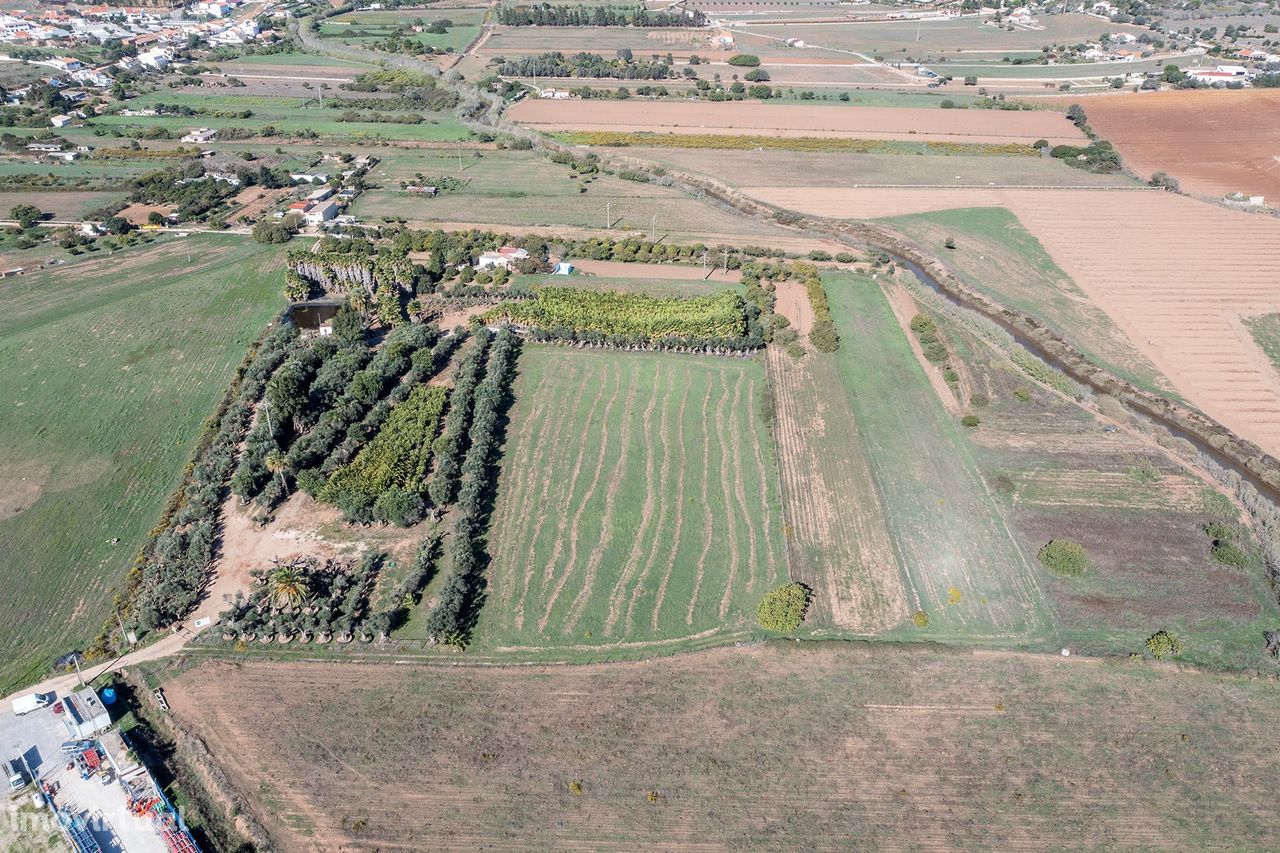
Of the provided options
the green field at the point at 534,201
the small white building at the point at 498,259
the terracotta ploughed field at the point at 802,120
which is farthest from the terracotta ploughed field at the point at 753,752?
the terracotta ploughed field at the point at 802,120

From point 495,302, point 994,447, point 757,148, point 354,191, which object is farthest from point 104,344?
point 757,148

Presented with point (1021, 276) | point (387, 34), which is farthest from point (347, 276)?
point (387, 34)

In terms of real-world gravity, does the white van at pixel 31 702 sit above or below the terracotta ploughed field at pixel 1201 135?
below

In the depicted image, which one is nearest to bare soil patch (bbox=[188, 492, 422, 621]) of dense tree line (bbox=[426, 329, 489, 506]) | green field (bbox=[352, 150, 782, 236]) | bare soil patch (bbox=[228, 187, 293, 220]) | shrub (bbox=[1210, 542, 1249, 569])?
dense tree line (bbox=[426, 329, 489, 506])

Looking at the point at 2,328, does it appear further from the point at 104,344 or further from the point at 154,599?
the point at 154,599

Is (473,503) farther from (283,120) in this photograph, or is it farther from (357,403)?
(283,120)

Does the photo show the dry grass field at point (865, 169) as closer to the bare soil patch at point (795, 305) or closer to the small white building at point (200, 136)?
the bare soil patch at point (795, 305)
